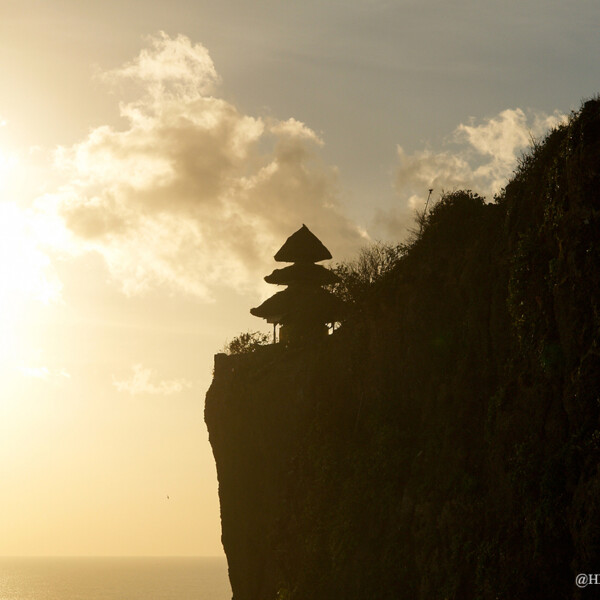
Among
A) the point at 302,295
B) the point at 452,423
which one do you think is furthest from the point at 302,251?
the point at 452,423

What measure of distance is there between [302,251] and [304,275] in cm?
137

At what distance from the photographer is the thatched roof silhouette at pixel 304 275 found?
146 feet

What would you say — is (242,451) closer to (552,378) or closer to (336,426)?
(336,426)

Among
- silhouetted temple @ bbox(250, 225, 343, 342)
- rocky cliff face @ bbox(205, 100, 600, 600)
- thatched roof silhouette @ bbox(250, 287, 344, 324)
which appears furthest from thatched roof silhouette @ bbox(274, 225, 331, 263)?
rocky cliff face @ bbox(205, 100, 600, 600)

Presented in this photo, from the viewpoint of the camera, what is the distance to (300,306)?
42.7 m

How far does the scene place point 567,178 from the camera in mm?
20734

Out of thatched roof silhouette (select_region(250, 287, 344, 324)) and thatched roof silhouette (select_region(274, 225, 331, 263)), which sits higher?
thatched roof silhouette (select_region(274, 225, 331, 263))

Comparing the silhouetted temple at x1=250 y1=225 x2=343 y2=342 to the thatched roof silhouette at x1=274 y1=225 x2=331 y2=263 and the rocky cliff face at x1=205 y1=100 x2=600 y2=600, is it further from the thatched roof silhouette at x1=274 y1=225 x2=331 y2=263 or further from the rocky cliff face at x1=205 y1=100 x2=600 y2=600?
the rocky cliff face at x1=205 y1=100 x2=600 y2=600

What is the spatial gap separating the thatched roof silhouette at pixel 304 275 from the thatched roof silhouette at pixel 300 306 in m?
0.48

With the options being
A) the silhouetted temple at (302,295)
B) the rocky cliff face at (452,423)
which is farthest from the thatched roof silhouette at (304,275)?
the rocky cliff face at (452,423)

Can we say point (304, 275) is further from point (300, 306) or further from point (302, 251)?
point (300, 306)

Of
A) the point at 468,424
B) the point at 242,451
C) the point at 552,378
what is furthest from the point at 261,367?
the point at 552,378

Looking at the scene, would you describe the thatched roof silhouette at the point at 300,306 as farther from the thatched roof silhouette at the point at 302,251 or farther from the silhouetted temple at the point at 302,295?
the thatched roof silhouette at the point at 302,251

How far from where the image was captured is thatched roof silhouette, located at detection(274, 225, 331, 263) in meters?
45.4
